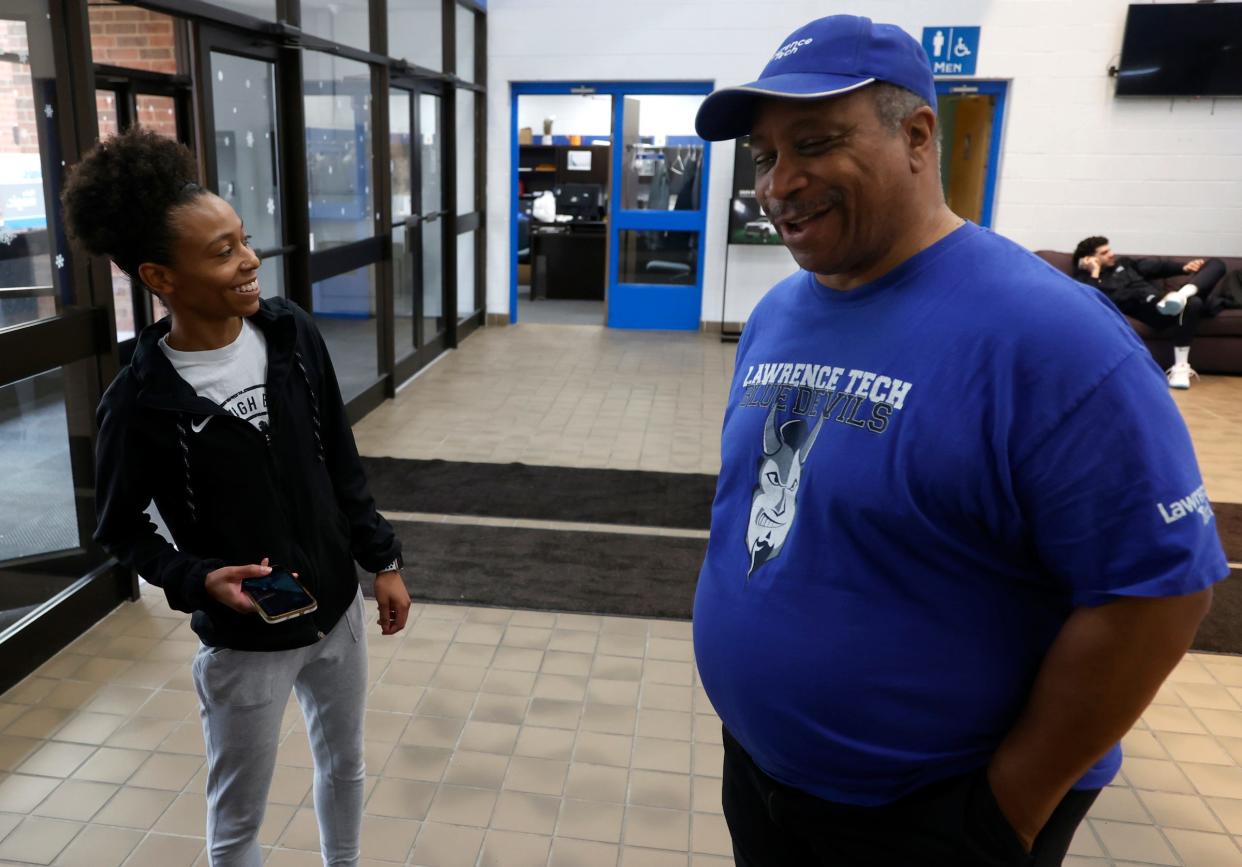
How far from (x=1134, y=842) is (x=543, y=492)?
2.77 m

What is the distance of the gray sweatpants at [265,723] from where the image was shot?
59.2 inches

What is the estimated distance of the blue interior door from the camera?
8039 mm

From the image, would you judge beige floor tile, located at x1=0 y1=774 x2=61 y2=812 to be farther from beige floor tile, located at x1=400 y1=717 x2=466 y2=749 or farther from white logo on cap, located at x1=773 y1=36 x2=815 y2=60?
white logo on cap, located at x1=773 y1=36 x2=815 y2=60

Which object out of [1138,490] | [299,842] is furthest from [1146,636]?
[299,842]

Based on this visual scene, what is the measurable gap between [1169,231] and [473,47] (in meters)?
5.82

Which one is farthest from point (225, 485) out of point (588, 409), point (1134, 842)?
point (588, 409)

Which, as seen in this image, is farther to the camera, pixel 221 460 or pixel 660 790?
pixel 660 790

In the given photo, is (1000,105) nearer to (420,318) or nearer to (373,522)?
(420,318)

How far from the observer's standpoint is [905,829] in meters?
1.08

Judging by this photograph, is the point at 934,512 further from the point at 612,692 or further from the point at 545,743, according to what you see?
the point at 612,692

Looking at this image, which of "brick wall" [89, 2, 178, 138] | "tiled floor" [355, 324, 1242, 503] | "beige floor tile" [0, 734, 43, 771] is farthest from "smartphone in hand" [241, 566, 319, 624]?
"brick wall" [89, 2, 178, 138]

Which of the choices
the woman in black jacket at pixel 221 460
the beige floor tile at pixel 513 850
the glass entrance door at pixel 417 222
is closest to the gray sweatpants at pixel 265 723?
the woman in black jacket at pixel 221 460

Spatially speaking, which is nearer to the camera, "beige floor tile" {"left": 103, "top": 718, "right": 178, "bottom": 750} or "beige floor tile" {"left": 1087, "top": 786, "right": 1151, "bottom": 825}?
"beige floor tile" {"left": 1087, "top": 786, "right": 1151, "bottom": 825}

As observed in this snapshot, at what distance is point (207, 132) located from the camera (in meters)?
3.87
